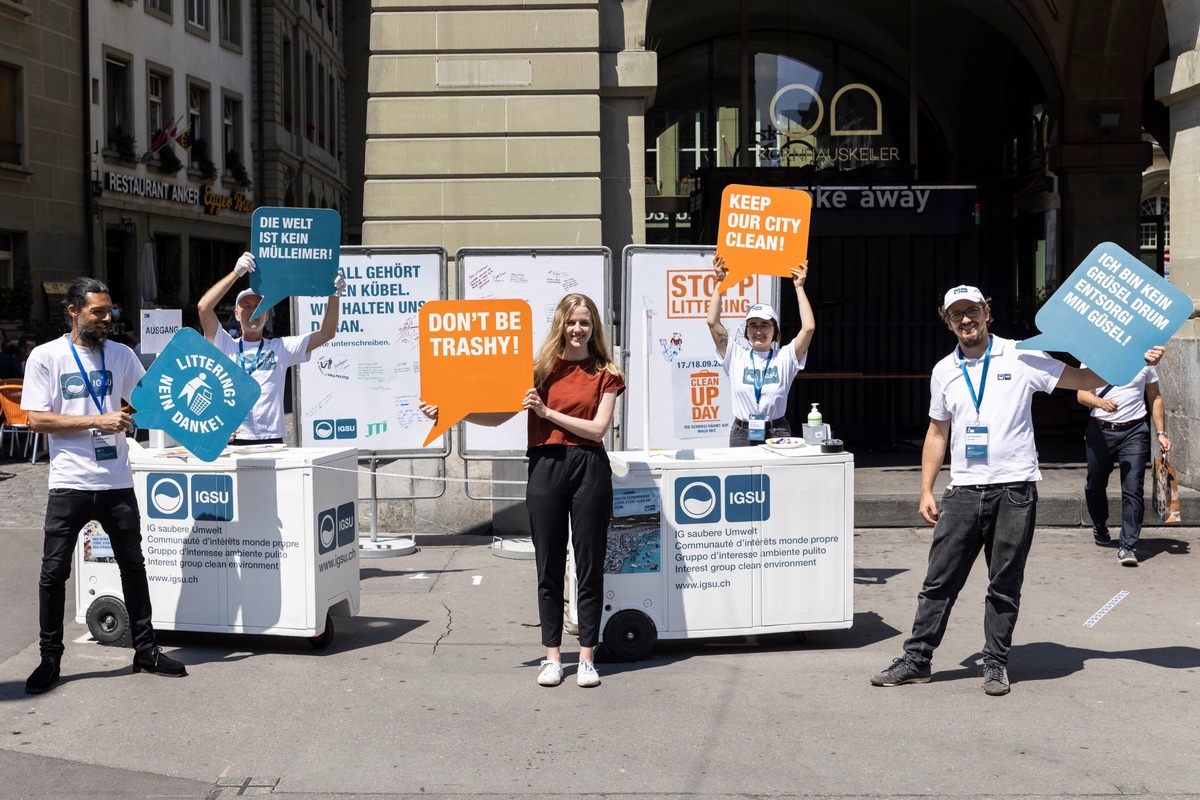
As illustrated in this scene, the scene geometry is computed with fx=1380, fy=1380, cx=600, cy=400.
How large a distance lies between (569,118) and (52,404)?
634 cm

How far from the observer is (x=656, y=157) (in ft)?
56.0

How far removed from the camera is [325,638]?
23.6 feet

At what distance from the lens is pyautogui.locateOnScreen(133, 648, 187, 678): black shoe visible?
6562 mm

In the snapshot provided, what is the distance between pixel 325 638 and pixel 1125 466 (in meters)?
5.83

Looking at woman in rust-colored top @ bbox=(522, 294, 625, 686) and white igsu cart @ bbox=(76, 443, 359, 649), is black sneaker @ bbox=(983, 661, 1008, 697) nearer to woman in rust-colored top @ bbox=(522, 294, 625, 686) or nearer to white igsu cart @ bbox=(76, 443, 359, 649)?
woman in rust-colored top @ bbox=(522, 294, 625, 686)

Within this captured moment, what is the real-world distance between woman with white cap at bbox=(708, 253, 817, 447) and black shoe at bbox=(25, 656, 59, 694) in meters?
3.87

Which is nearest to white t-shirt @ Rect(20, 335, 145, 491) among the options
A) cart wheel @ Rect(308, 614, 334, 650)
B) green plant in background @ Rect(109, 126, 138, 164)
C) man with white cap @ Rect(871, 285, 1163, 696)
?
cart wheel @ Rect(308, 614, 334, 650)

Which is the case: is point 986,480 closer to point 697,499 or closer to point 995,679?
point 995,679

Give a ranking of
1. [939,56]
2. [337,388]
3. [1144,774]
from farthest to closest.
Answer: [939,56]
[337,388]
[1144,774]

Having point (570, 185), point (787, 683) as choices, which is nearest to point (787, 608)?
point (787, 683)

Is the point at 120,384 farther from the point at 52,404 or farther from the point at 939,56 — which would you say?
the point at 939,56

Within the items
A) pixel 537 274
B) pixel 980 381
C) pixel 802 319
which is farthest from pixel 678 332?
pixel 980 381

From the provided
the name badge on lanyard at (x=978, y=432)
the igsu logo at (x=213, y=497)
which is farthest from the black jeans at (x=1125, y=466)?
the igsu logo at (x=213, y=497)

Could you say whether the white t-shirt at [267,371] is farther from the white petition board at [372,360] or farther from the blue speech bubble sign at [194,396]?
the white petition board at [372,360]
